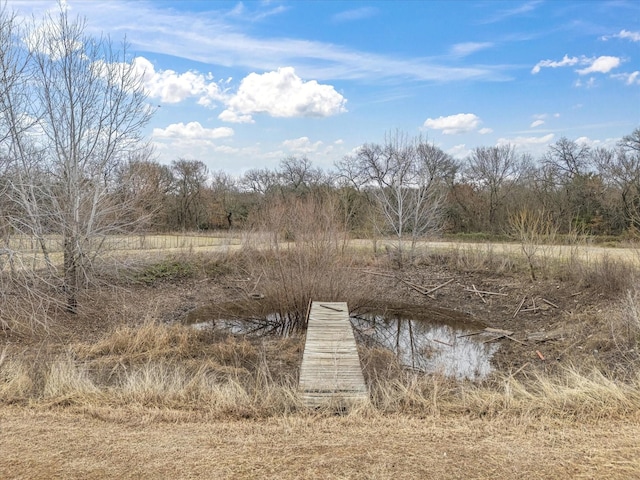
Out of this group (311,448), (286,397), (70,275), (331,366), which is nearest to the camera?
(311,448)

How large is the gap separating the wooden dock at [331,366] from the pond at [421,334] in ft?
6.27

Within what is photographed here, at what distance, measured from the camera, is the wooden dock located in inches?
188

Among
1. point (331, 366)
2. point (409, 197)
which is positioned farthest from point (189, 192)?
point (331, 366)

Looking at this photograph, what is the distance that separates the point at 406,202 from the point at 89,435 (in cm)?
1632

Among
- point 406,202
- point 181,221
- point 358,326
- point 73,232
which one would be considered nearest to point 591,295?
point 358,326

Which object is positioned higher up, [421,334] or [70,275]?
[70,275]

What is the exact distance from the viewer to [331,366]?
232 inches

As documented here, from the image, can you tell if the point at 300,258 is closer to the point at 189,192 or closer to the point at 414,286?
the point at 414,286

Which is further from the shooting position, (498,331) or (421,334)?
(421,334)

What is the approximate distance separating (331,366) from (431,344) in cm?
527

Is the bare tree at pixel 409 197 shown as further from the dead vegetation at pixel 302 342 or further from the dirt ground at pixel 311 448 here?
the dirt ground at pixel 311 448

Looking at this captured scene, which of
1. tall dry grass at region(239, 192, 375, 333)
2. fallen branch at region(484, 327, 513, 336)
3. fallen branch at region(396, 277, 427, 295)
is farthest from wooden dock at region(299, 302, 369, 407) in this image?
fallen branch at region(396, 277, 427, 295)

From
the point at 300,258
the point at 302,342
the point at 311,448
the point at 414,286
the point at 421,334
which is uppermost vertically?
the point at 300,258

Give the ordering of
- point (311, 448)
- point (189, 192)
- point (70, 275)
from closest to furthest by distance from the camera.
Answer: point (311, 448)
point (70, 275)
point (189, 192)
